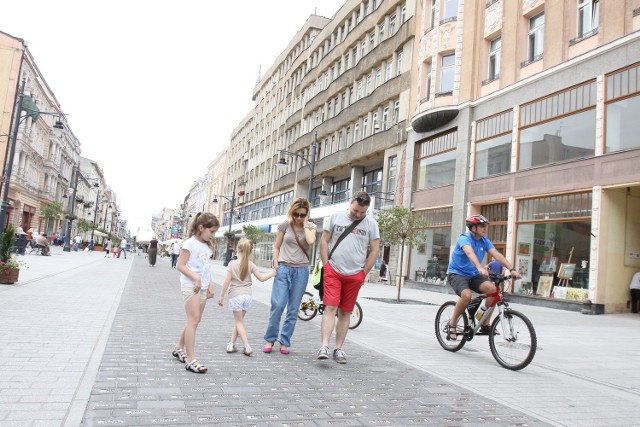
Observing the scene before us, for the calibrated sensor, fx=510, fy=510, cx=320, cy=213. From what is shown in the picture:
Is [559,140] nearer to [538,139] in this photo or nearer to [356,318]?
[538,139]

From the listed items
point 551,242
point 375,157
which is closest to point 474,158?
point 551,242

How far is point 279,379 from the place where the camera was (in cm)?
461

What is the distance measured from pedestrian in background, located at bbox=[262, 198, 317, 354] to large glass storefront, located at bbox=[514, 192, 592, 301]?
12136mm

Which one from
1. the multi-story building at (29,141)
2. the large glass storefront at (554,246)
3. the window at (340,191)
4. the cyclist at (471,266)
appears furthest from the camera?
the multi-story building at (29,141)

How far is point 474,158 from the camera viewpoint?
20703 mm

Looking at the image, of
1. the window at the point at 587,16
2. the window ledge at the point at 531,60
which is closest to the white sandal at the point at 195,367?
the window at the point at 587,16

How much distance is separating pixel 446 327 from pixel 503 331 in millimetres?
1035

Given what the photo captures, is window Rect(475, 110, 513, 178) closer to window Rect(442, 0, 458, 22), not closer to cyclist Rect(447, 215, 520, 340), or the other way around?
window Rect(442, 0, 458, 22)

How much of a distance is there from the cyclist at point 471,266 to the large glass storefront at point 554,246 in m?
10.4

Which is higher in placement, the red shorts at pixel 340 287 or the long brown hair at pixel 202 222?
the long brown hair at pixel 202 222

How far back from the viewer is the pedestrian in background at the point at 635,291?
48.5ft

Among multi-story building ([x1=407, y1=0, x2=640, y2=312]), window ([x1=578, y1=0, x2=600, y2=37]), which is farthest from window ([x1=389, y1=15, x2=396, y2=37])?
window ([x1=578, y1=0, x2=600, y2=37])

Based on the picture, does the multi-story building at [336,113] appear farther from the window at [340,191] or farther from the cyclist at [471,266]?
the cyclist at [471,266]

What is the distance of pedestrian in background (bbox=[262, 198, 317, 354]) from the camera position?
5879 millimetres
